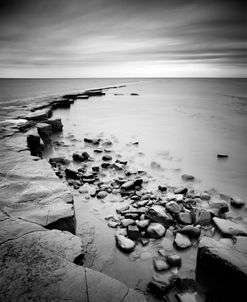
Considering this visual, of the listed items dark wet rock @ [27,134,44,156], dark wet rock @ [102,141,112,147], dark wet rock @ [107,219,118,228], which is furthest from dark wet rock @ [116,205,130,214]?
dark wet rock @ [102,141,112,147]

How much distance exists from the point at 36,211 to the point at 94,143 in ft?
13.3

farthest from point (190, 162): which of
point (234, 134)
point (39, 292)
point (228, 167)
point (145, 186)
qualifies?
point (39, 292)

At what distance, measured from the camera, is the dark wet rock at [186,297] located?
1.64 meters

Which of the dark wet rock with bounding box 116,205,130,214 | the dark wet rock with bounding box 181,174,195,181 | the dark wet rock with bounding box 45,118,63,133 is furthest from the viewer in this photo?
the dark wet rock with bounding box 45,118,63,133

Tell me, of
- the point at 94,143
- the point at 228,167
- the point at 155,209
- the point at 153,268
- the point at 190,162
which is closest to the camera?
the point at 153,268

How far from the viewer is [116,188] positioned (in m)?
3.50

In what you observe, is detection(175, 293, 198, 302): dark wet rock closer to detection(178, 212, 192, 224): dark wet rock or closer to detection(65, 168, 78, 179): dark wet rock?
detection(178, 212, 192, 224): dark wet rock

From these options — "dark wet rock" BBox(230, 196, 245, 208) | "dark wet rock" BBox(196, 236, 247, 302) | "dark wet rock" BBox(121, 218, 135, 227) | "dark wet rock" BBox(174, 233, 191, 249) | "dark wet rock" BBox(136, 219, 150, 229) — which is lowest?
"dark wet rock" BBox(230, 196, 245, 208)

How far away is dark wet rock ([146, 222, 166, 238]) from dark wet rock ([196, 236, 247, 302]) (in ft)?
2.16

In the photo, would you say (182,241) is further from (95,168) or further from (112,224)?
(95,168)

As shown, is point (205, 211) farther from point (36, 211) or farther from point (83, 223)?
point (36, 211)

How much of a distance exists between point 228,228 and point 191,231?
47 cm

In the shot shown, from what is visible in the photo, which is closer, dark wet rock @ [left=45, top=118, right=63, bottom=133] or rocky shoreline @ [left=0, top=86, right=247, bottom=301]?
rocky shoreline @ [left=0, top=86, right=247, bottom=301]

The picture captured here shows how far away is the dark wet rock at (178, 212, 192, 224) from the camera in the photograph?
2549mm
